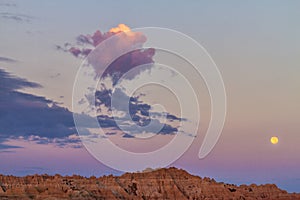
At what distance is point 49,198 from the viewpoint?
198 m

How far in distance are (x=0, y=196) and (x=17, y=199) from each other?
22.1 ft

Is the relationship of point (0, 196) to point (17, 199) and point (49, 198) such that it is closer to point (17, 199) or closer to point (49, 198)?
point (17, 199)

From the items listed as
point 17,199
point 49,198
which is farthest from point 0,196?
point 49,198

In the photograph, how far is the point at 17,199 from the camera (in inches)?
7854

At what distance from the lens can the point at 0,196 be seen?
198000 millimetres

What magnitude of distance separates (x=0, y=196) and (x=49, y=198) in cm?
1957

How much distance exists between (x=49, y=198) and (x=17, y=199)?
43.3ft
